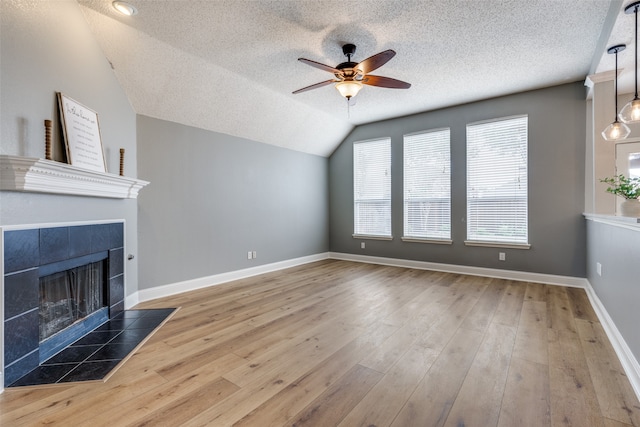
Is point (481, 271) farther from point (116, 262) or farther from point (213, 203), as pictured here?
point (116, 262)

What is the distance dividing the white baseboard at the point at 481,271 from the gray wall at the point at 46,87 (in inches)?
175

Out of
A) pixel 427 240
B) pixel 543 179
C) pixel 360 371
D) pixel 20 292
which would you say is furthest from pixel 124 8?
pixel 543 179

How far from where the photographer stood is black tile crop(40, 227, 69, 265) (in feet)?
7.04

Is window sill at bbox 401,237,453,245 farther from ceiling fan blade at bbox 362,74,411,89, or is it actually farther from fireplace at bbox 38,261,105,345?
fireplace at bbox 38,261,105,345

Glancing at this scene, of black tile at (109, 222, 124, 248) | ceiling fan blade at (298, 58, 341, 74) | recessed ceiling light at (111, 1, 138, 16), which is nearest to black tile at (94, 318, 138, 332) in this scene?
black tile at (109, 222, 124, 248)

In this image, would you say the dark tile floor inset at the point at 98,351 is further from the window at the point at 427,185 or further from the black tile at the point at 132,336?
the window at the point at 427,185

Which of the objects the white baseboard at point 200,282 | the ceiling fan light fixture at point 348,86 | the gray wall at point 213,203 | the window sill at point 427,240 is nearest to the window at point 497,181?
the window sill at point 427,240

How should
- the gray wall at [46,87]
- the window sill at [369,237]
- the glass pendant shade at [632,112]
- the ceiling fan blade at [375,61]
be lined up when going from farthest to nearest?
the window sill at [369,237], the ceiling fan blade at [375,61], the glass pendant shade at [632,112], the gray wall at [46,87]

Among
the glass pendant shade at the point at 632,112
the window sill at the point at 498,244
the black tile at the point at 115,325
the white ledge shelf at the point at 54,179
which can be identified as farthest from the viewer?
the window sill at the point at 498,244

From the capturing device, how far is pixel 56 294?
2.40 m

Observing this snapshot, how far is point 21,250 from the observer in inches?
77.0

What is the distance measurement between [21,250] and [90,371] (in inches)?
37.5

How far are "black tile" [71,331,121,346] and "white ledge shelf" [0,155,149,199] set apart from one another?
126 cm

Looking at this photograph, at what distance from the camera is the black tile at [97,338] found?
2456 mm
